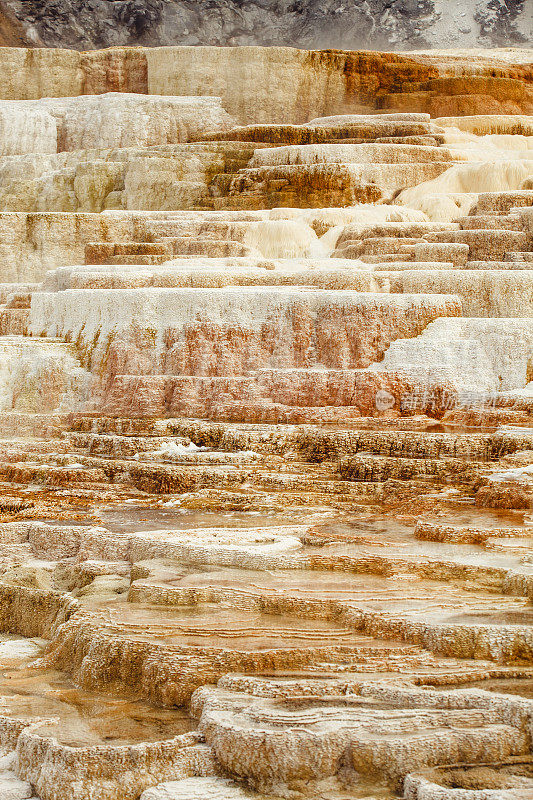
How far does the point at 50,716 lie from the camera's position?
7543 millimetres

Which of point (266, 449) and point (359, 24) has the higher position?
point (359, 24)

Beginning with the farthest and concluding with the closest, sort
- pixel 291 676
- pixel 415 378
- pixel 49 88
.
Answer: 1. pixel 49 88
2. pixel 415 378
3. pixel 291 676

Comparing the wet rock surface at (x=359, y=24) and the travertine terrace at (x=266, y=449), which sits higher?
the wet rock surface at (x=359, y=24)

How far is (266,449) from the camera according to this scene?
12805 millimetres

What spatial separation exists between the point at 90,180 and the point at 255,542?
16117 mm

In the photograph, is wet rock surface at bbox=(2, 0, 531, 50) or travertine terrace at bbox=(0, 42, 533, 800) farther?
wet rock surface at bbox=(2, 0, 531, 50)

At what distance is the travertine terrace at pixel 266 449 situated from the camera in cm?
693

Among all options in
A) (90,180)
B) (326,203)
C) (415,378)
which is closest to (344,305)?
(415,378)

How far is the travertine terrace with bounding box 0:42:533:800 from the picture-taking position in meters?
6.93

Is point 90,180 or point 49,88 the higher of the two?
point 49,88

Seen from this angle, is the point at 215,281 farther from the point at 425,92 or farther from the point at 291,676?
the point at 425,92

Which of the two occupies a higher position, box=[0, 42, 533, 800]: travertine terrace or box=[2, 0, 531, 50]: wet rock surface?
box=[2, 0, 531, 50]: wet rock surface

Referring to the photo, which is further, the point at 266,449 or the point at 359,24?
the point at 359,24

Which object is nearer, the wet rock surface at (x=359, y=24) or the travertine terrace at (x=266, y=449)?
the travertine terrace at (x=266, y=449)
